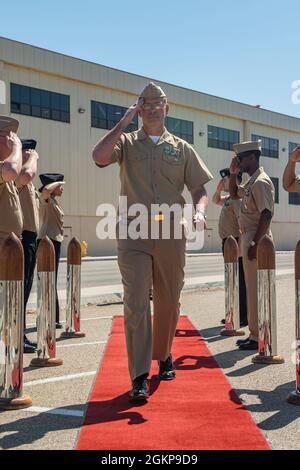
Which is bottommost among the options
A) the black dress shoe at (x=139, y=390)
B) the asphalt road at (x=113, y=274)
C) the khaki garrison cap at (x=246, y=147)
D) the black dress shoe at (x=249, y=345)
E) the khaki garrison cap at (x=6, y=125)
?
the asphalt road at (x=113, y=274)

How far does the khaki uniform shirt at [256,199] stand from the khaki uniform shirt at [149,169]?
1746mm

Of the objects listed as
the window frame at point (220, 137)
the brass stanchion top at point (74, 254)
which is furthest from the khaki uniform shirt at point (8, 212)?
the window frame at point (220, 137)

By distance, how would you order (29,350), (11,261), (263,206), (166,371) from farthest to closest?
(29,350) < (263,206) < (166,371) < (11,261)

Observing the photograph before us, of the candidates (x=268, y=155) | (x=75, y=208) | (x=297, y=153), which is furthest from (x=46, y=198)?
(x=268, y=155)

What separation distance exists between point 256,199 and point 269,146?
158 feet

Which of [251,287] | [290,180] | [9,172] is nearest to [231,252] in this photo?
[251,287]

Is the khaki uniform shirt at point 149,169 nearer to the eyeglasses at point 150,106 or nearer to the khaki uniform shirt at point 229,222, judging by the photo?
the eyeglasses at point 150,106

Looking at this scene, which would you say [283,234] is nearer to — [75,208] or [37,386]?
[75,208]

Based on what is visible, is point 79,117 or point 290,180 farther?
point 79,117

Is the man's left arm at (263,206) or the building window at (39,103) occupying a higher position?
the building window at (39,103)

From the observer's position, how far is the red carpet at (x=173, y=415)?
3195 mm

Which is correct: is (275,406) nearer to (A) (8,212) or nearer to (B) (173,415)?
(B) (173,415)

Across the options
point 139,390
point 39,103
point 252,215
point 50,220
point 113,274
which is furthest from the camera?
point 39,103

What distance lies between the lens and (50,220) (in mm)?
7793
